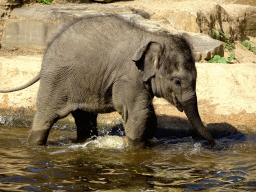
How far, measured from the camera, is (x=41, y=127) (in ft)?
19.8

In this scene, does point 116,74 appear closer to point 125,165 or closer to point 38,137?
point 125,165

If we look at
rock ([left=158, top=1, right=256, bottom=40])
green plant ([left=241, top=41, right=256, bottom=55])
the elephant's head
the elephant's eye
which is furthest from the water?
green plant ([left=241, top=41, right=256, bottom=55])

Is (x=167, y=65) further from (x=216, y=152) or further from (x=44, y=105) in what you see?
(x=44, y=105)

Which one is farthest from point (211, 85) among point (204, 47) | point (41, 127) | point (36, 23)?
point (36, 23)

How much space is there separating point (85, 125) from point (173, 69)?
2.03 m

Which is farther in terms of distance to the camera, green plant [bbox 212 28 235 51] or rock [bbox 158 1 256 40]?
green plant [bbox 212 28 235 51]

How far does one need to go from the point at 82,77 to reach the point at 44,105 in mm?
738

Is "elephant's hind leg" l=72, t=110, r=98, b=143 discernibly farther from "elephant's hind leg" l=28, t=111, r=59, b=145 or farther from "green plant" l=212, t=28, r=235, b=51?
"green plant" l=212, t=28, r=235, b=51

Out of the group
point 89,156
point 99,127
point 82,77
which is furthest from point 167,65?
point 99,127

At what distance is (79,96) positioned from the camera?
5.84 meters

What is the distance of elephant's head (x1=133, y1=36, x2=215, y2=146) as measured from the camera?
213 inches

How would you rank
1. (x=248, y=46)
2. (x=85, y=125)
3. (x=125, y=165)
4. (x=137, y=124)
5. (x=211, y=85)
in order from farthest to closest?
(x=248, y=46)
(x=211, y=85)
(x=85, y=125)
(x=137, y=124)
(x=125, y=165)

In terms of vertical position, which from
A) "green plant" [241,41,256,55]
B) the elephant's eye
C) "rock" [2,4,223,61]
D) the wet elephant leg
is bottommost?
the wet elephant leg

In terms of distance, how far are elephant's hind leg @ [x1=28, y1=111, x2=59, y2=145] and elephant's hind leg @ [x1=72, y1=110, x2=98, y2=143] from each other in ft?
2.19
